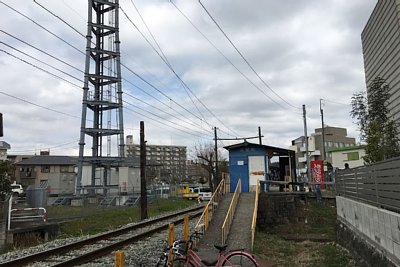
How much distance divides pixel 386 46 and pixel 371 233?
1352cm

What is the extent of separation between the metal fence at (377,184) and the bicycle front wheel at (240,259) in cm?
313

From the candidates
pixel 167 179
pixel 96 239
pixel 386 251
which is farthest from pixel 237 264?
pixel 167 179

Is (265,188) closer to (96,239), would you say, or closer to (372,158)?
(372,158)

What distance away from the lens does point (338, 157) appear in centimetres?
6088

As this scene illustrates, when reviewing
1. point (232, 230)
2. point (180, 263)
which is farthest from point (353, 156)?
point (180, 263)

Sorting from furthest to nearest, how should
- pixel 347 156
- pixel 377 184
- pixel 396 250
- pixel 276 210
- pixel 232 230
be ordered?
pixel 347 156
pixel 276 210
pixel 232 230
pixel 377 184
pixel 396 250

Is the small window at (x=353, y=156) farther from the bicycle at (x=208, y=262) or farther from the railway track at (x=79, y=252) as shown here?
the bicycle at (x=208, y=262)

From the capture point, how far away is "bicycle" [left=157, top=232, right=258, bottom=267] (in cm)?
866

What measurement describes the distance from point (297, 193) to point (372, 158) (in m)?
8.85

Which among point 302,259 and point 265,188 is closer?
point 302,259

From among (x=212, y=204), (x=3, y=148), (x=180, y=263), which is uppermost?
(x=3, y=148)

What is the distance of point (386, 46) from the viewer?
63.9 ft

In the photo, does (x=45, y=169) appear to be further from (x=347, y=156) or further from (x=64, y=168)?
(x=347, y=156)

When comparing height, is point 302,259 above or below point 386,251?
below
